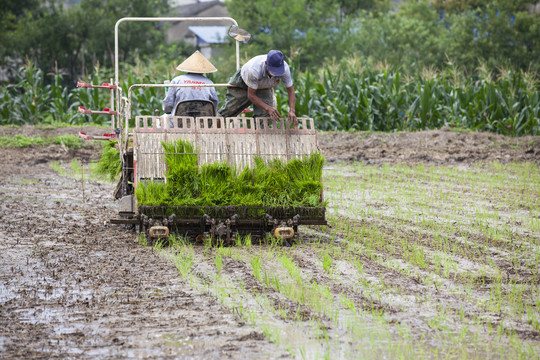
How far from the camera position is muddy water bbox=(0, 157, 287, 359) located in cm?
481

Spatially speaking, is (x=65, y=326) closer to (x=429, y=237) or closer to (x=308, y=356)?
(x=308, y=356)

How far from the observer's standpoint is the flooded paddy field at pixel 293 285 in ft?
16.1

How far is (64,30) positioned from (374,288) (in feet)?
101

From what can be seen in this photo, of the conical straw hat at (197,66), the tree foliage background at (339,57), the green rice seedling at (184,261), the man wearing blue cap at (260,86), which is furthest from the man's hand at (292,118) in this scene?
the tree foliage background at (339,57)

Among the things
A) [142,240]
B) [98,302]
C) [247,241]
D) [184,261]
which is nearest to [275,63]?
[247,241]

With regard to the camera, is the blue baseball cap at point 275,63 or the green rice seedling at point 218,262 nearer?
the green rice seedling at point 218,262

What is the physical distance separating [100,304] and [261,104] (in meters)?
3.89

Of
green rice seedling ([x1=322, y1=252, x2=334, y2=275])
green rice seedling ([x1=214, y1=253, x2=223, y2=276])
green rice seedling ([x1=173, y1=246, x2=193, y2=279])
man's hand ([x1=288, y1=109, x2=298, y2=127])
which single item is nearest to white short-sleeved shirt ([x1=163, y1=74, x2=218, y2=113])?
man's hand ([x1=288, y1=109, x2=298, y2=127])

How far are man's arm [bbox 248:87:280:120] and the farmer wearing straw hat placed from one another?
77 cm

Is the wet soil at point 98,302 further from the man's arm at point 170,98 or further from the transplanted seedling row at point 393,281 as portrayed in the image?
the man's arm at point 170,98

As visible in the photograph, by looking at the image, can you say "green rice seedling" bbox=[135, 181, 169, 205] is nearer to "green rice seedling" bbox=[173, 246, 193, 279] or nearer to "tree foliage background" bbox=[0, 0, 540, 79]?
"green rice seedling" bbox=[173, 246, 193, 279]

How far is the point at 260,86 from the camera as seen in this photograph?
9320 mm

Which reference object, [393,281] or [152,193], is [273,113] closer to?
[152,193]

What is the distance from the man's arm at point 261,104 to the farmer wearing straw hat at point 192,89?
30.5 inches
